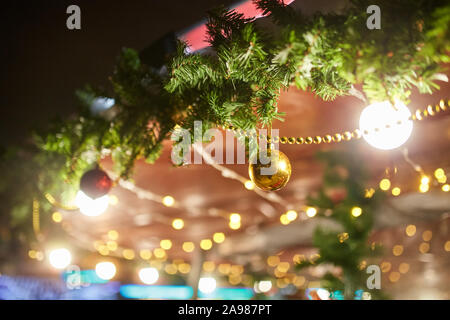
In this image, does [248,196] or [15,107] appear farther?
[15,107]

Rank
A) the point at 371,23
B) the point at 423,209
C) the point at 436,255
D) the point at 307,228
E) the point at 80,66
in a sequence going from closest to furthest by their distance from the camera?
the point at 371,23, the point at 423,209, the point at 80,66, the point at 307,228, the point at 436,255

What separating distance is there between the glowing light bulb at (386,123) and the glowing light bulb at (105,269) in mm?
4803

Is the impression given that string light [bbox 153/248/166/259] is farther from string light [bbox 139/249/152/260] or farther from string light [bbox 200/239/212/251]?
string light [bbox 200/239/212/251]

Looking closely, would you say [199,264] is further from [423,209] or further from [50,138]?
[50,138]

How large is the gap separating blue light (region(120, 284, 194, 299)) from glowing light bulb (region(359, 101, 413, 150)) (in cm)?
394

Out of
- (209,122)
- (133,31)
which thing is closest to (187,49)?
(209,122)

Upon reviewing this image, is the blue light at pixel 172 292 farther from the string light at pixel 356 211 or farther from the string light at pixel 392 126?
the string light at pixel 392 126

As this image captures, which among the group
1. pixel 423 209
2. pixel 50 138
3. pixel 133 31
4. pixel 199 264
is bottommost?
pixel 199 264

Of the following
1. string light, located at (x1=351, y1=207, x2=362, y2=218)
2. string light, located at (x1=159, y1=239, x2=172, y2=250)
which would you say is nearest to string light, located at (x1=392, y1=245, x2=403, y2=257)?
string light, located at (x1=351, y1=207, x2=362, y2=218)

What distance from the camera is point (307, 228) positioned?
2406 mm

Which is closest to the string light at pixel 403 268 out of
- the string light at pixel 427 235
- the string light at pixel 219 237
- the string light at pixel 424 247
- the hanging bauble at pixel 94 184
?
the string light at pixel 424 247

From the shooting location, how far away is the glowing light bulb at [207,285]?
424 centimetres

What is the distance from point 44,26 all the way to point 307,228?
204cm

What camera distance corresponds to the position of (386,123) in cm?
79
